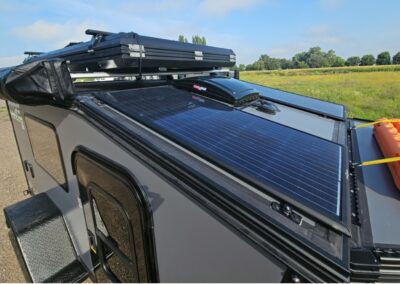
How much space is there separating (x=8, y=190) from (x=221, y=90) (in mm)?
6108

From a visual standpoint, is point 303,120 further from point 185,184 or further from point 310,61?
point 310,61

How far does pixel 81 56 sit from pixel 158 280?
226 cm

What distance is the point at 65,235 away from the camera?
2771mm

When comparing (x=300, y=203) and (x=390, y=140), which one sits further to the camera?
(x=390, y=140)

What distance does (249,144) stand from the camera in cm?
170

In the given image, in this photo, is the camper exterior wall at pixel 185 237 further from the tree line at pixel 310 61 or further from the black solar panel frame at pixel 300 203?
the tree line at pixel 310 61

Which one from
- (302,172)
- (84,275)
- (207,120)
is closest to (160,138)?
(207,120)

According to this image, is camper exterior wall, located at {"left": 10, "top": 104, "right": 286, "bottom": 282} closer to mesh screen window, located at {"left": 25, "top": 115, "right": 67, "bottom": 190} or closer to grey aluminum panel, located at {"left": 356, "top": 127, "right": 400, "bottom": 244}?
mesh screen window, located at {"left": 25, "top": 115, "right": 67, "bottom": 190}

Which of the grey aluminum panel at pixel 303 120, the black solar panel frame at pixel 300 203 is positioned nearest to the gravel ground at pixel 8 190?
the black solar panel frame at pixel 300 203

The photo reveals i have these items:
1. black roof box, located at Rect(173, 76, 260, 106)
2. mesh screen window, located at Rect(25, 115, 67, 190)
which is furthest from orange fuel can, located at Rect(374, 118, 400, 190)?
mesh screen window, located at Rect(25, 115, 67, 190)

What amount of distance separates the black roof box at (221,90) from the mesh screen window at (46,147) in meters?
1.41

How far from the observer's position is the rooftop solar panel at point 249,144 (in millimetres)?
1287

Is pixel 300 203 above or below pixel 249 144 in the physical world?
below

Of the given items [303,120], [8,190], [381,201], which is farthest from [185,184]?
[8,190]
